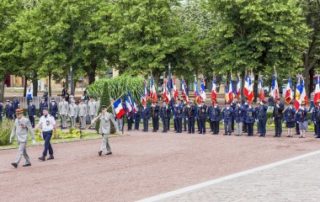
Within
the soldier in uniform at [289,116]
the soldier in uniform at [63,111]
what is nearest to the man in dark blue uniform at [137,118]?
the soldier in uniform at [63,111]

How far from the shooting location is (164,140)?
94.4 ft

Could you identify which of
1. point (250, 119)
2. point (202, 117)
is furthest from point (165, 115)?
point (250, 119)

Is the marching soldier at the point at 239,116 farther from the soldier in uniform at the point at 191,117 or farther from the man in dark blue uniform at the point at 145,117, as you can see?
the man in dark blue uniform at the point at 145,117

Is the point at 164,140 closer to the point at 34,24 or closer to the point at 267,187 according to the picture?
the point at 267,187

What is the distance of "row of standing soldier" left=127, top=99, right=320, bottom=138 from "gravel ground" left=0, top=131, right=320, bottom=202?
1723 millimetres

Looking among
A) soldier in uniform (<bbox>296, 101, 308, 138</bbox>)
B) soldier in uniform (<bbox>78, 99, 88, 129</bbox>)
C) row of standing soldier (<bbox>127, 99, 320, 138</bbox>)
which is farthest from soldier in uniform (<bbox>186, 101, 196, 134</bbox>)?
soldier in uniform (<bbox>78, 99, 88, 129</bbox>)

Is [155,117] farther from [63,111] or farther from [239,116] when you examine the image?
[63,111]

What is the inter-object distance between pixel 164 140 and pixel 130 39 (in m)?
21.2

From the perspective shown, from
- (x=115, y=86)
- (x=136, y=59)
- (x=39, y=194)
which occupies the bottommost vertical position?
(x=39, y=194)

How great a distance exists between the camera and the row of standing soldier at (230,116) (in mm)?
31109

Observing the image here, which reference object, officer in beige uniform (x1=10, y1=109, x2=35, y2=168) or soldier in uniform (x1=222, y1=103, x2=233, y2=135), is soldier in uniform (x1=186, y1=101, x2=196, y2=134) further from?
officer in beige uniform (x1=10, y1=109, x2=35, y2=168)

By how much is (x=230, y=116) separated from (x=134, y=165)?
14.3 m

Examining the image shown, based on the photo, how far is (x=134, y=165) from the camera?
1945 centimetres

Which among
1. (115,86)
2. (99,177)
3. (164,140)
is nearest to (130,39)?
(115,86)
